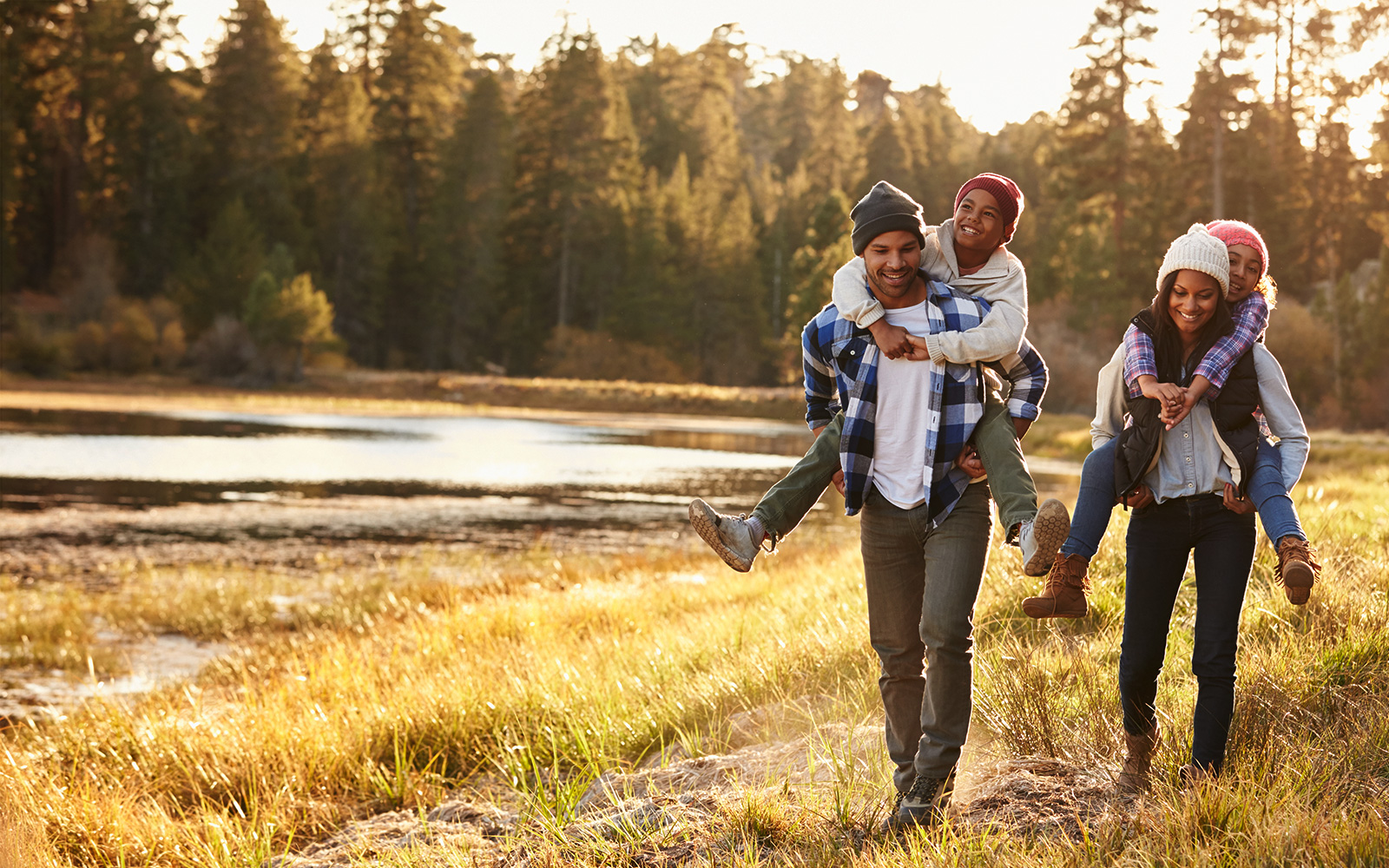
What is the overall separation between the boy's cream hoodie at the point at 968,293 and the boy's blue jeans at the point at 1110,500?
0.43m

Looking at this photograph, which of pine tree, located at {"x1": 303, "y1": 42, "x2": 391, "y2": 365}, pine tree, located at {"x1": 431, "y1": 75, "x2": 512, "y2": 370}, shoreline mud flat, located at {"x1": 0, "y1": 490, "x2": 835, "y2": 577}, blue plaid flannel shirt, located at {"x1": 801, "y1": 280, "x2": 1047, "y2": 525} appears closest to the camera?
blue plaid flannel shirt, located at {"x1": 801, "y1": 280, "x2": 1047, "y2": 525}

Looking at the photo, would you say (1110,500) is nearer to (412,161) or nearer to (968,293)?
(968,293)

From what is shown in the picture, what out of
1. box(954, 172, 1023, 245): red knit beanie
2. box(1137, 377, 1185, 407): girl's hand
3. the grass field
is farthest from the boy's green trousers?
the grass field

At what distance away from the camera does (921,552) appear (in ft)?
11.3

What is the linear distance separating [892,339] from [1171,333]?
34.3 inches

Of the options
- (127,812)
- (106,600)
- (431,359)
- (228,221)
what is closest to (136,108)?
(228,221)

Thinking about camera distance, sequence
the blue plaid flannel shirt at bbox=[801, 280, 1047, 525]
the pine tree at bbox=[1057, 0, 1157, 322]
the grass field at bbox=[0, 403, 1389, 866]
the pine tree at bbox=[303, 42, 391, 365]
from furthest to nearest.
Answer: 1. the pine tree at bbox=[303, 42, 391, 365]
2. the pine tree at bbox=[1057, 0, 1157, 322]
3. the blue plaid flannel shirt at bbox=[801, 280, 1047, 525]
4. the grass field at bbox=[0, 403, 1389, 866]

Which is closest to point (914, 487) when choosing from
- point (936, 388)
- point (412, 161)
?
point (936, 388)

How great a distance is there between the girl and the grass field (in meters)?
0.60

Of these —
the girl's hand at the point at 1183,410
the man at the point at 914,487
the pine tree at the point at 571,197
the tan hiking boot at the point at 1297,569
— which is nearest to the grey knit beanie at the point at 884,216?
the man at the point at 914,487

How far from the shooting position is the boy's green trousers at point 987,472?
3146 mm

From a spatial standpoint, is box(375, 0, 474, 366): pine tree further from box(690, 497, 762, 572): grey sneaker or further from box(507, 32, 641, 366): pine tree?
A: box(690, 497, 762, 572): grey sneaker

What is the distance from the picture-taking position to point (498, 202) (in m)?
67.2

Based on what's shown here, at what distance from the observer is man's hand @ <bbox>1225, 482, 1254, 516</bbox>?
317 centimetres
